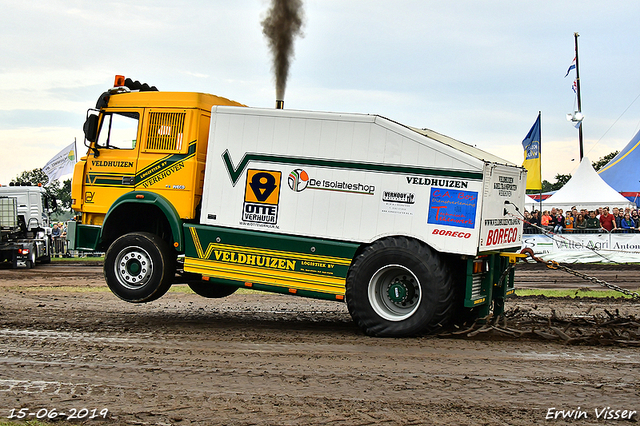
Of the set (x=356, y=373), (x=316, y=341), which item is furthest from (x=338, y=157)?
(x=356, y=373)

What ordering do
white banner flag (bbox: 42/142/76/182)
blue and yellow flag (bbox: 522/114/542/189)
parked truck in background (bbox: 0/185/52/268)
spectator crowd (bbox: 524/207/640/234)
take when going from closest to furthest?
spectator crowd (bbox: 524/207/640/234) < parked truck in background (bbox: 0/185/52/268) < blue and yellow flag (bbox: 522/114/542/189) < white banner flag (bbox: 42/142/76/182)

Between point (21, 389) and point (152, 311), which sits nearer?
point (21, 389)

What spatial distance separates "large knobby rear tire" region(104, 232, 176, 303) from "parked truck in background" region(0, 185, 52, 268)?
14275 mm

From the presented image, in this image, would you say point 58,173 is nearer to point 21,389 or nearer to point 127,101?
point 127,101

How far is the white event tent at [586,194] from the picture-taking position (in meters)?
26.0

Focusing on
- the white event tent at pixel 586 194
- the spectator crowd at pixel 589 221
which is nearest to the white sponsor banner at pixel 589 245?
the spectator crowd at pixel 589 221

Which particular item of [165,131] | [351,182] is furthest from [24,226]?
[351,182]

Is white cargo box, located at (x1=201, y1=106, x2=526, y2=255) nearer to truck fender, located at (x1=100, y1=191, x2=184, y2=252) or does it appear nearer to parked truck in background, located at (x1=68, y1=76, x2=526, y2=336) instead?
parked truck in background, located at (x1=68, y1=76, x2=526, y2=336)

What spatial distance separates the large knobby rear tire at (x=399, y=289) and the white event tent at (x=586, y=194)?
20.0 meters

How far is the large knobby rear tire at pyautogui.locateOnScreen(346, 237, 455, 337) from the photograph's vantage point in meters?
8.18

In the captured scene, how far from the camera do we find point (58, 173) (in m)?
30.4

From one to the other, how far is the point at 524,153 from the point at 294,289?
16629mm

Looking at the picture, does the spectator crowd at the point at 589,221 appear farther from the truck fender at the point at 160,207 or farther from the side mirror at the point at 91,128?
the side mirror at the point at 91,128

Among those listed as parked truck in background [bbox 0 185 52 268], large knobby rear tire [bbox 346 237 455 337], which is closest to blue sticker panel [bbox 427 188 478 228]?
large knobby rear tire [bbox 346 237 455 337]
